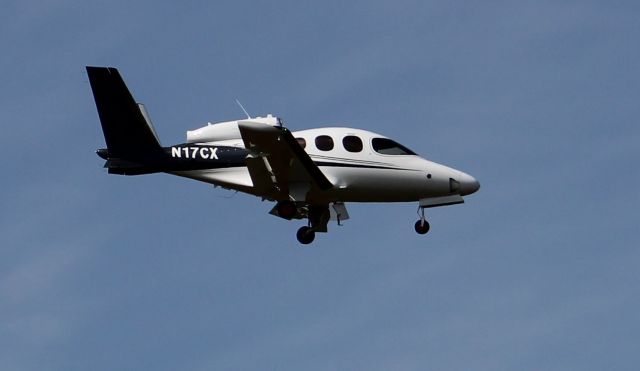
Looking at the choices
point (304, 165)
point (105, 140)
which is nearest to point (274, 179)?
point (304, 165)

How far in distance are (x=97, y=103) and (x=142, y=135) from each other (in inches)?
79.5

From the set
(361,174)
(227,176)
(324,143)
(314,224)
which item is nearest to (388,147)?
(361,174)

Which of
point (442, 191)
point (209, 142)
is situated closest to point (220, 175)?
point (209, 142)

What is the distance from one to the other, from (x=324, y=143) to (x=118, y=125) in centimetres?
762

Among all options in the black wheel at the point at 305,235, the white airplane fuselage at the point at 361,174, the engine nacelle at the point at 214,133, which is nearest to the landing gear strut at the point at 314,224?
the black wheel at the point at 305,235

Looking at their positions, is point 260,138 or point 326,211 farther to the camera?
point 326,211

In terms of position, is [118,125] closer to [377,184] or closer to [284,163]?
[284,163]

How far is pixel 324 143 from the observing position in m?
76.2

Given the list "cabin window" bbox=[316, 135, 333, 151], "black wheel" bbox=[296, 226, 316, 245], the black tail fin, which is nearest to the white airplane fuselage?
"cabin window" bbox=[316, 135, 333, 151]

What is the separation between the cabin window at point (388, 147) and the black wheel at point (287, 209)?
12.5 ft

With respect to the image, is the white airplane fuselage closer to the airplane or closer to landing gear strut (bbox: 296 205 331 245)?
the airplane

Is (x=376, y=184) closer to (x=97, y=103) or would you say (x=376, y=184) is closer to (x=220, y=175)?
(x=220, y=175)

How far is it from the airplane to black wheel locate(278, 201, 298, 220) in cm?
4

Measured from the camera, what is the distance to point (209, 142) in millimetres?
76062
